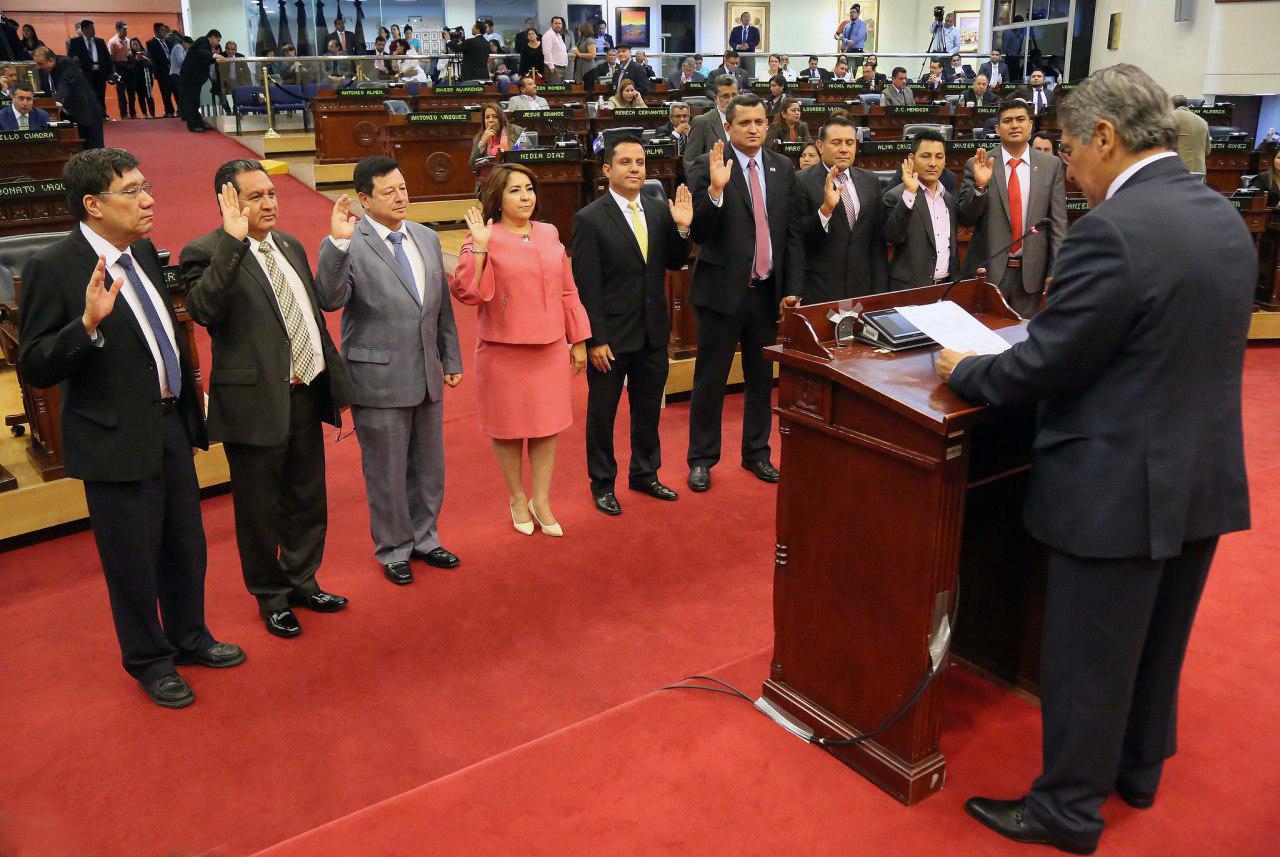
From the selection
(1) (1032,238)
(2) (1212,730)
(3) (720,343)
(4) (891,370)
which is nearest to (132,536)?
(4) (891,370)

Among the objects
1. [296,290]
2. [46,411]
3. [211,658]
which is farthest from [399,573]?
[46,411]

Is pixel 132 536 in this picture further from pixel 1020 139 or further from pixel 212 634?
pixel 1020 139

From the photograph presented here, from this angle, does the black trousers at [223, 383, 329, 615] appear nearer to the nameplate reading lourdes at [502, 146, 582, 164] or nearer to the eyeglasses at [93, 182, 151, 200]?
the eyeglasses at [93, 182, 151, 200]

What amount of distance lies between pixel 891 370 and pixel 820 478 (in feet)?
0.85

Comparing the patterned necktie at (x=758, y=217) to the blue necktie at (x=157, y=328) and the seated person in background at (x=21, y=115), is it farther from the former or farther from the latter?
the seated person in background at (x=21, y=115)

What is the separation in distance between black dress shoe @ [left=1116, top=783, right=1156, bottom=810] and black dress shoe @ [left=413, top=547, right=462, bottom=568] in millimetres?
2129

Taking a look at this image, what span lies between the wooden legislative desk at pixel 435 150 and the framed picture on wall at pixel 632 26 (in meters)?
10.9

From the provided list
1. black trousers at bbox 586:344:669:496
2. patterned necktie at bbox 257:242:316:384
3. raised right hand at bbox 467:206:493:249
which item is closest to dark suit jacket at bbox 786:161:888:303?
black trousers at bbox 586:344:669:496

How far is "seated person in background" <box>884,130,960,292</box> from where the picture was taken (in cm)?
398

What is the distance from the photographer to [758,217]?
12.7ft

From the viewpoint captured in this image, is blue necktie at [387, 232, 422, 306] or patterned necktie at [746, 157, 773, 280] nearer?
blue necktie at [387, 232, 422, 306]

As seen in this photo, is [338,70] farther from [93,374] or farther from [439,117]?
[93,374]

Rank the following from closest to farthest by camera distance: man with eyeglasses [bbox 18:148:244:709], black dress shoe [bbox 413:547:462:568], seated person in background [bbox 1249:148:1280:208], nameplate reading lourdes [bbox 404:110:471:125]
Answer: man with eyeglasses [bbox 18:148:244:709] → black dress shoe [bbox 413:547:462:568] → seated person in background [bbox 1249:148:1280:208] → nameplate reading lourdes [bbox 404:110:471:125]

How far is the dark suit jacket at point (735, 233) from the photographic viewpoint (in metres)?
3.79
